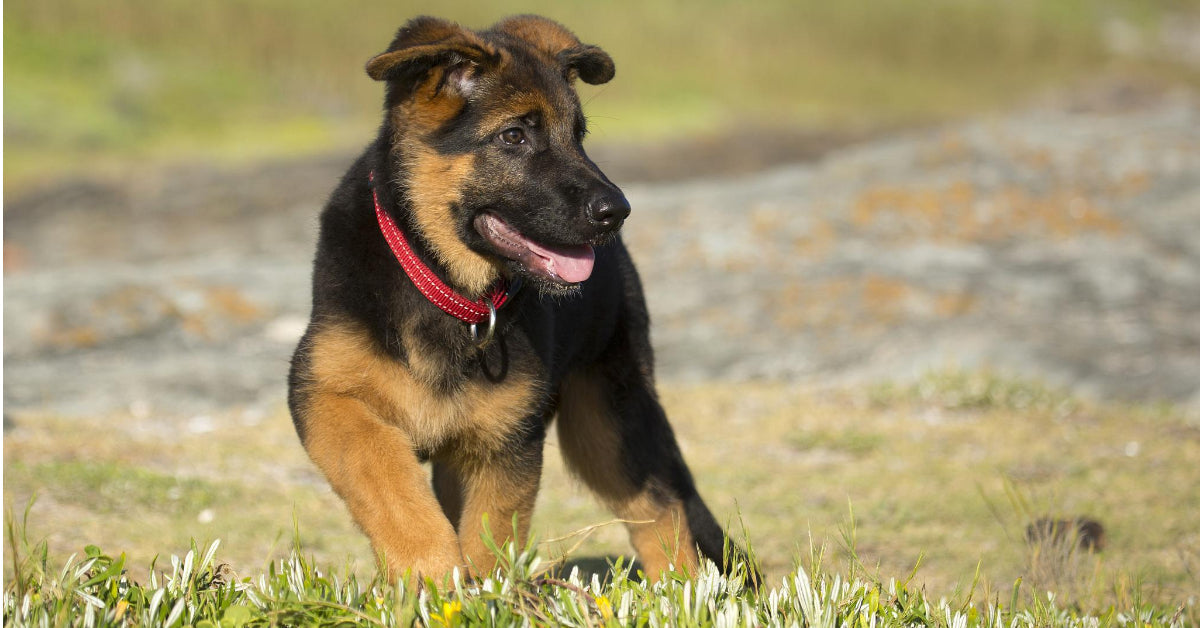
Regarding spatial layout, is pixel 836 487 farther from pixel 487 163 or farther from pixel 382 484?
pixel 382 484

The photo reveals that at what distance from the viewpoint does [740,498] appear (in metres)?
7.69

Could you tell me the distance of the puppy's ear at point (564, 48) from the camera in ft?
15.8

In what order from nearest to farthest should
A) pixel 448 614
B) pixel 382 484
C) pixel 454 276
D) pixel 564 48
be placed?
pixel 448 614, pixel 382 484, pixel 454 276, pixel 564 48

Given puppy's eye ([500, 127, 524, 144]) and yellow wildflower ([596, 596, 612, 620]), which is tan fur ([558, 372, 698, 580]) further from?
yellow wildflower ([596, 596, 612, 620])

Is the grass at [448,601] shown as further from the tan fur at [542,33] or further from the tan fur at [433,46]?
the tan fur at [542,33]

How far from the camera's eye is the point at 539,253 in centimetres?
432

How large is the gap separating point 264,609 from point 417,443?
38.9 inches

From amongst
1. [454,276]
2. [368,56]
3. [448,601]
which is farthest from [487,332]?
[368,56]

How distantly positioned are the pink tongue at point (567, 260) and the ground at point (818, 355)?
4.27ft

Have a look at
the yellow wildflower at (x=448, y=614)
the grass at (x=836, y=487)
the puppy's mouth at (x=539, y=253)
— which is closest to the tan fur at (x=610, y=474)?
the grass at (x=836, y=487)

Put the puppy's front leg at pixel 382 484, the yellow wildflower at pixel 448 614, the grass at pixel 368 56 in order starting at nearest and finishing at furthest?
the yellow wildflower at pixel 448 614, the puppy's front leg at pixel 382 484, the grass at pixel 368 56

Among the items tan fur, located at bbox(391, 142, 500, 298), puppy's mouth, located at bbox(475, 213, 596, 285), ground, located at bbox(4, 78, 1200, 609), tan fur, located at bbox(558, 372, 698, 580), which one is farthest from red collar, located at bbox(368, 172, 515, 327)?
ground, located at bbox(4, 78, 1200, 609)

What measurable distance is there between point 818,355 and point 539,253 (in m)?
7.93

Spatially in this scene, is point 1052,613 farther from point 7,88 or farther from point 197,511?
point 7,88
